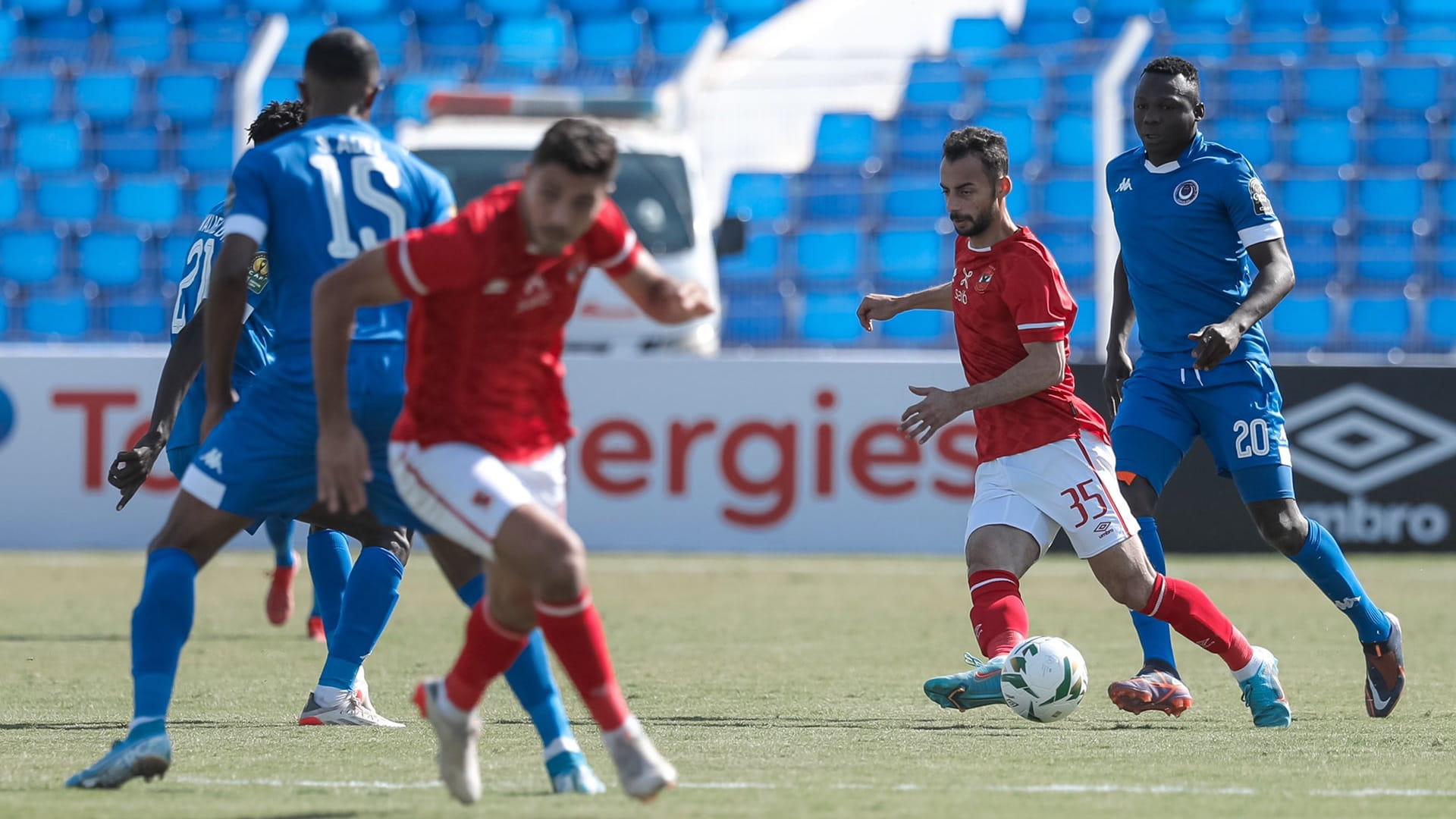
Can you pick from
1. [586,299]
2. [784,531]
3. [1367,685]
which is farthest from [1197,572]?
[1367,685]

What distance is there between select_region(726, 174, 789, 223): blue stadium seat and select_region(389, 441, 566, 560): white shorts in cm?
1407

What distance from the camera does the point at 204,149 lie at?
19.2m

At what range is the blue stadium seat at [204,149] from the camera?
19.1 m

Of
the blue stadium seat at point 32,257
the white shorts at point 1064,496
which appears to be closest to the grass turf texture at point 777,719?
the white shorts at point 1064,496

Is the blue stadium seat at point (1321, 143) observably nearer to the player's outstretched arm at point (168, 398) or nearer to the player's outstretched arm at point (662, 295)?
the player's outstretched arm at point (168, 398)

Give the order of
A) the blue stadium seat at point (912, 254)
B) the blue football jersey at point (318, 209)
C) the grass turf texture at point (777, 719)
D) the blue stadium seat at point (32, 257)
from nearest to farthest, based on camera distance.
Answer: the grass turf texture at point (777, 719), the blue football jersey at point (318, 209), the blue stadium seat at point (912, 254), the blue stadium seat at point (32, 257)

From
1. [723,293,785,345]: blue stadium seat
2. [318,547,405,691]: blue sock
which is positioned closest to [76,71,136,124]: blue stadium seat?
[723,293,785,345]: blue stadium seat

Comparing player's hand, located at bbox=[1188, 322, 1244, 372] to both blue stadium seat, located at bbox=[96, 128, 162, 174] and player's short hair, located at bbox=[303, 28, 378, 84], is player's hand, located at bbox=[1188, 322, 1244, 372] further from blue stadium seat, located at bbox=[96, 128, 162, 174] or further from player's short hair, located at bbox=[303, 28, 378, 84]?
blue stadium seat, located at bbox=[96, 128, 162, 174]

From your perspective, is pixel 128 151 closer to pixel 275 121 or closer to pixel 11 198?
pixel 11 198

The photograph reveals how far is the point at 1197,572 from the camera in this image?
1308cm

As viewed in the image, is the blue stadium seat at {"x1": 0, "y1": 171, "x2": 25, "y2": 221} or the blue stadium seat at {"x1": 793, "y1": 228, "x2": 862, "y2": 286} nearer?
the blue stadium seat at {"x1": 793, "y1": 228, "x2": 862, "y2": 286}

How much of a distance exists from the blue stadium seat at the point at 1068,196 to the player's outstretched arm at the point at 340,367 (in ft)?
45.4

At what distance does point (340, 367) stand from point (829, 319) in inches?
520

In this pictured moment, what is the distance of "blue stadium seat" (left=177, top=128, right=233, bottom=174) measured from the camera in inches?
752
